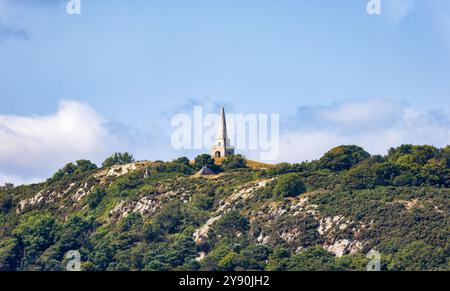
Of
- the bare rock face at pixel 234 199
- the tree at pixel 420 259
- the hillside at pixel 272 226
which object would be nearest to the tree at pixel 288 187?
the hillside at pixel 272 226

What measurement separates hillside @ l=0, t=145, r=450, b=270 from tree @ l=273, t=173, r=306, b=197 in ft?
0.59

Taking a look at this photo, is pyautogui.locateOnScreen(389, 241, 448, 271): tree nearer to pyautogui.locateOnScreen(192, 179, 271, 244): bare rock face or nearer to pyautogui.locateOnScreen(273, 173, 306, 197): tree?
pyautogui.locateOnScreen(273, 173, 306, 197): tree

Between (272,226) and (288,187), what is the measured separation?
1172cm

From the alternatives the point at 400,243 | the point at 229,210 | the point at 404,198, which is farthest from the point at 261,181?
the point at 400,243

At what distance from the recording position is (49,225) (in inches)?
7436

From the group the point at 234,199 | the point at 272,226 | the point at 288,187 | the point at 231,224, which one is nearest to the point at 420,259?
the point at 272,226

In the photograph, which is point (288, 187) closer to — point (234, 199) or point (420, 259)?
point (234, 199)

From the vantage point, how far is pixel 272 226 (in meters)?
176

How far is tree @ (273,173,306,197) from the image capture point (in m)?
187

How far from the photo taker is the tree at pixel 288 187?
18662 centimetres

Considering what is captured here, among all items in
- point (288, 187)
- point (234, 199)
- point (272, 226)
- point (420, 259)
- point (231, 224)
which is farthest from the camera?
point (234, 199)
